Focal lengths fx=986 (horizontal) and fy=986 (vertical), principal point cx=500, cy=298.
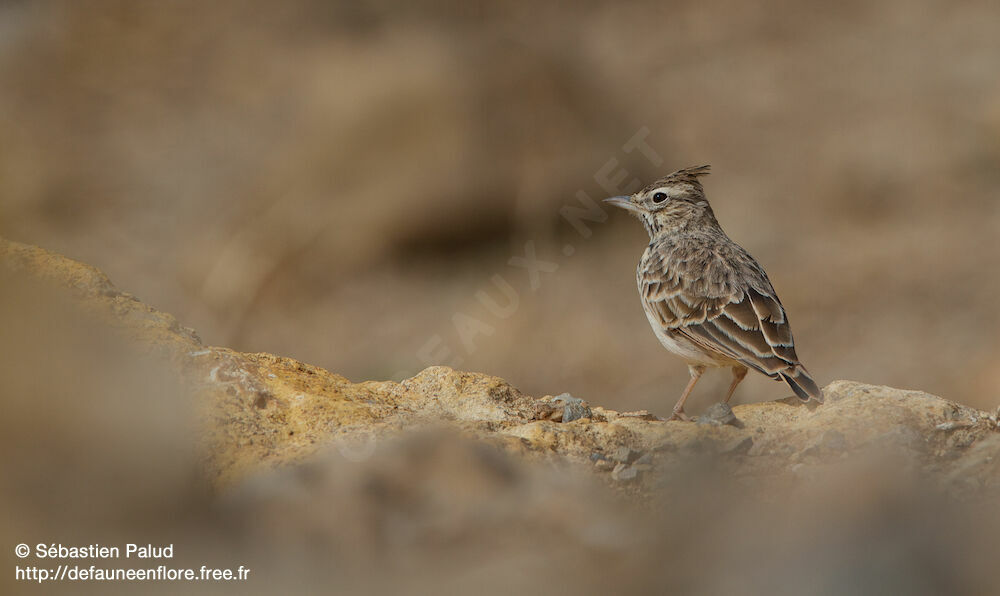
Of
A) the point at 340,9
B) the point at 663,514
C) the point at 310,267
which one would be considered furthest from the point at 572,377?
the point at 663,514

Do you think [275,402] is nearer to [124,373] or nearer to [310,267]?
[124,373]

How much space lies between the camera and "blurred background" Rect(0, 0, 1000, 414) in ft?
46.4

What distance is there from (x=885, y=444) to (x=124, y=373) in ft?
11.0

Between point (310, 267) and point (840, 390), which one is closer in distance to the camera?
point (840, 390)

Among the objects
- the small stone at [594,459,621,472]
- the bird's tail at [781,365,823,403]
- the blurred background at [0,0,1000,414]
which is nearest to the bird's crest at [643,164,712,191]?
the bird's tail at [781,365,823,403]

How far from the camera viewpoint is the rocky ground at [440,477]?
10.9 ft

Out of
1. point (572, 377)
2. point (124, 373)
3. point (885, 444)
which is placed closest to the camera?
point (124, 373)

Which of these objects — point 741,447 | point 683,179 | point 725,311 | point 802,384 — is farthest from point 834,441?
point 683,179

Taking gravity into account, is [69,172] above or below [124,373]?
above

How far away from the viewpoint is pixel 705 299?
20.4 ft

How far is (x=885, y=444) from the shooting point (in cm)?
446

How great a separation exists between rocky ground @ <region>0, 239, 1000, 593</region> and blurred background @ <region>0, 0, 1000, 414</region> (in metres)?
8.65

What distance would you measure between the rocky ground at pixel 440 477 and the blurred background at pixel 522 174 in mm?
8647

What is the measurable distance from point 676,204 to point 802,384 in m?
2.35
